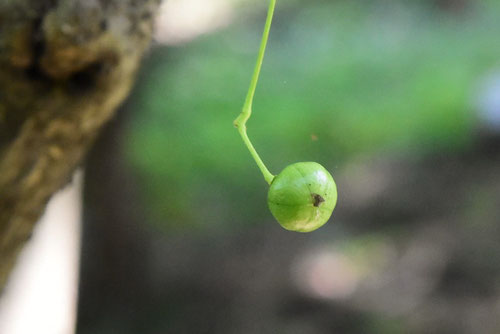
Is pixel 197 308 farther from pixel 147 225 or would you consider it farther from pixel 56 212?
pixel 56 212

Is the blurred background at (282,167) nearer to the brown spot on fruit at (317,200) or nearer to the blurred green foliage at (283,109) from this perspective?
the blurred green foliage at (283,109)

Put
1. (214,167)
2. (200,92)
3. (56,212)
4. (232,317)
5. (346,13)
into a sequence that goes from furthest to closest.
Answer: (346,13) → (200,92) → (214,167) → (232,317) → (56,212)

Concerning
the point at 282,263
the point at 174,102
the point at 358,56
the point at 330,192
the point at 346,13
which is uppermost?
the point at 346,13

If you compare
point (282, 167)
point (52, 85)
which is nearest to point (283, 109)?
point (282, 167)

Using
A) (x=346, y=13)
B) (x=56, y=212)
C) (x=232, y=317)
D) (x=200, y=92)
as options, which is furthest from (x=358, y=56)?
(x=56, y=212)

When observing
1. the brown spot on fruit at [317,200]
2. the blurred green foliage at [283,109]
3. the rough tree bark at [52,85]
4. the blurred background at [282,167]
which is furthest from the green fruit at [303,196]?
the blurred green foliage at [283,109]

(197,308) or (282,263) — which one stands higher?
(282,263)
